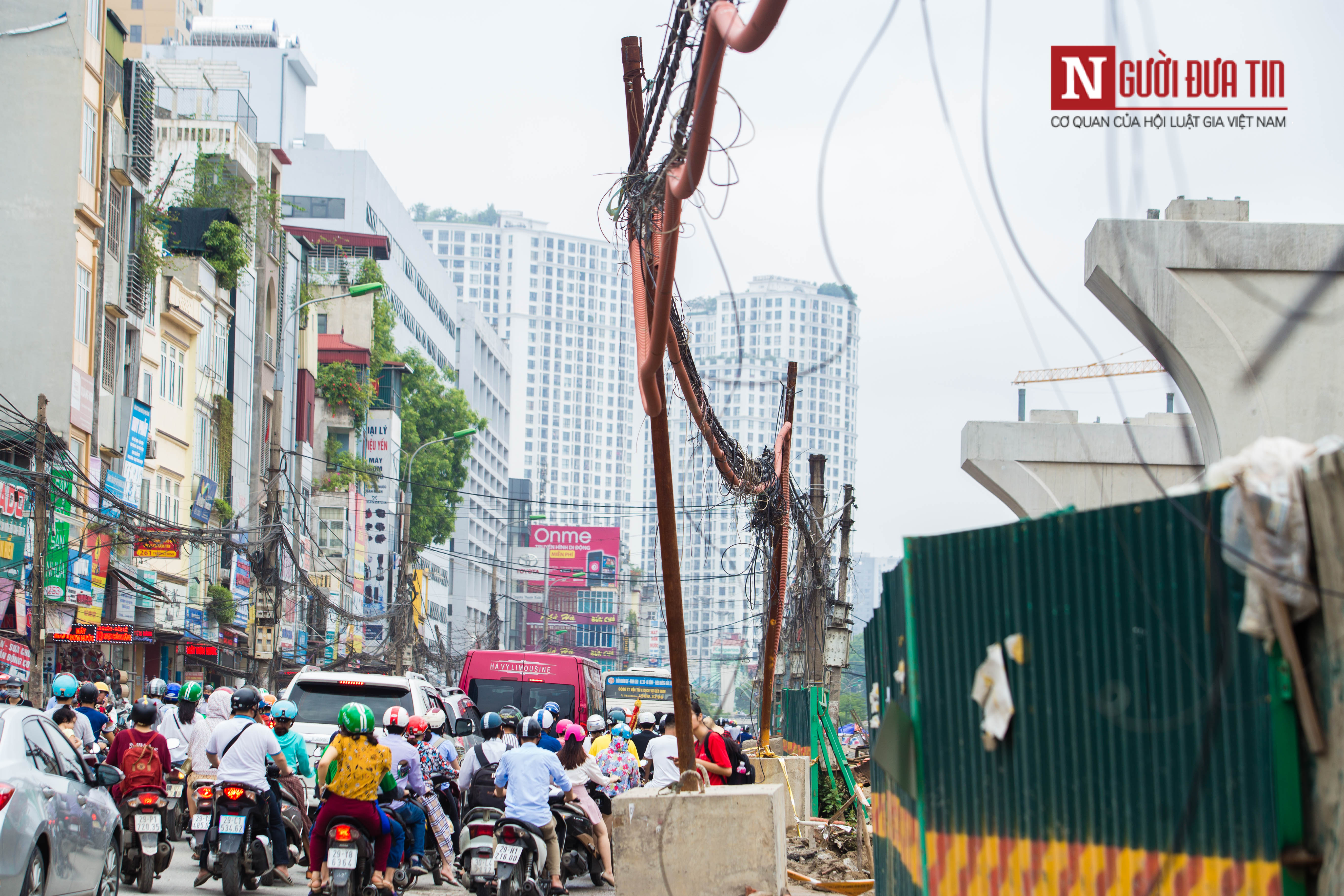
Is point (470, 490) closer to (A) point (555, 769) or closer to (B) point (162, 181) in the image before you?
(B) point (162, 181)

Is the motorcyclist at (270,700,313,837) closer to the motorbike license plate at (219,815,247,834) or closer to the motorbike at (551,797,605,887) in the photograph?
the motorbike license plate at (219,815,247,834)

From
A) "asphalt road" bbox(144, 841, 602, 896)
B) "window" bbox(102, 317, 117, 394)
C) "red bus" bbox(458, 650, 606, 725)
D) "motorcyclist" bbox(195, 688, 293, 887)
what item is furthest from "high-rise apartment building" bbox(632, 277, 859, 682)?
"window" bbox(102, 317, 117, 394)

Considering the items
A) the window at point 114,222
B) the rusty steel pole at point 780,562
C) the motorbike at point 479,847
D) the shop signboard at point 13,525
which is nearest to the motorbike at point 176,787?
the motorbike at point 479,847

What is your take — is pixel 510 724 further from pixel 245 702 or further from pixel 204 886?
pixel 204 886

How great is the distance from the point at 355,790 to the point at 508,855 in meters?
1.29

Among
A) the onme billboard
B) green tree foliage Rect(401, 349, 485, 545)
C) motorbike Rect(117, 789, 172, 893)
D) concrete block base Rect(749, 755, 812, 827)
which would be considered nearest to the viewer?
motorbike Rect(117, 789, 172, 893)

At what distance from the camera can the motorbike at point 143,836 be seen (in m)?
11.6

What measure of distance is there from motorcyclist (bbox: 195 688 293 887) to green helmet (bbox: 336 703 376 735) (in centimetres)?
142

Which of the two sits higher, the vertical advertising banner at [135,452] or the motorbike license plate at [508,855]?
the vertical advertising banner at [135,452]

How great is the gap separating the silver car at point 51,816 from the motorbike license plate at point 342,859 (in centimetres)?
139

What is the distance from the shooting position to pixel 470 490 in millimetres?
121875

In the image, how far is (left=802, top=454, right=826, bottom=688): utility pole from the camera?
2467 centimetres

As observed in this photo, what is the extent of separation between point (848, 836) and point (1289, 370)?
665 centimetres

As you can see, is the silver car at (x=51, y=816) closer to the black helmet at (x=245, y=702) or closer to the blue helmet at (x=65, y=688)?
the black helmet at (x=245, y=702)
